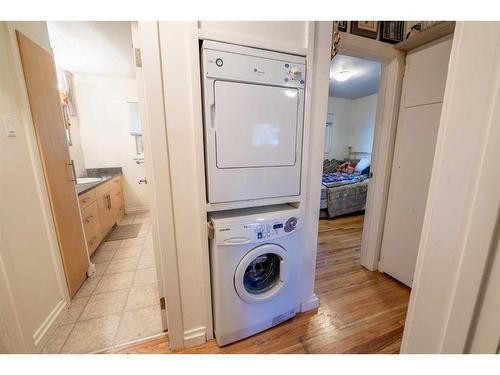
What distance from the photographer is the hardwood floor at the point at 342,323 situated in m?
1.32

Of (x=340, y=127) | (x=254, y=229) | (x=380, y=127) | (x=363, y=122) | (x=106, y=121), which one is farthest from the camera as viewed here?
(x=340, y=127)

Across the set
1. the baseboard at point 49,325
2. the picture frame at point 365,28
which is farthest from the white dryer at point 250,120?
the baseboard at point 49,325

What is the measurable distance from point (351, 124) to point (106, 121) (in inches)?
233

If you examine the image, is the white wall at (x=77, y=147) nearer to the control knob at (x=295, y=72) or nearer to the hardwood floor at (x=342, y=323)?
the hardwood floor at (x=342, y=323)

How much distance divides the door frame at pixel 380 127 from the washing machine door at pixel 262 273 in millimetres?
1303

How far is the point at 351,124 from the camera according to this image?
567 centimetres

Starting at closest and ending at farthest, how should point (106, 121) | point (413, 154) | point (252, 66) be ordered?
point (252, 66) < point (413, 154) < point (106, 121)

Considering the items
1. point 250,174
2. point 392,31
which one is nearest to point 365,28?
point 392,31

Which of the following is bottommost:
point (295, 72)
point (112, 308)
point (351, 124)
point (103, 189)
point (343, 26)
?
point (112, 308)

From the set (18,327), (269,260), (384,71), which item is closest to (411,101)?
(384,71)

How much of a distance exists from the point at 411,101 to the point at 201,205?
1.98m

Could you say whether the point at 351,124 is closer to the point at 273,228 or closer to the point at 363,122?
the point at 363,122

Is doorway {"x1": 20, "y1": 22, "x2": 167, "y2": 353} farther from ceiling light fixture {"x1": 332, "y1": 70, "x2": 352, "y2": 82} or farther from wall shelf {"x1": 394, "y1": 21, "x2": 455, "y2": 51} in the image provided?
ceiling light fixture {"x1": 332, "y1": 70, "x2": 352, "y2": 82}

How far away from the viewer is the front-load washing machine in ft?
3.86
